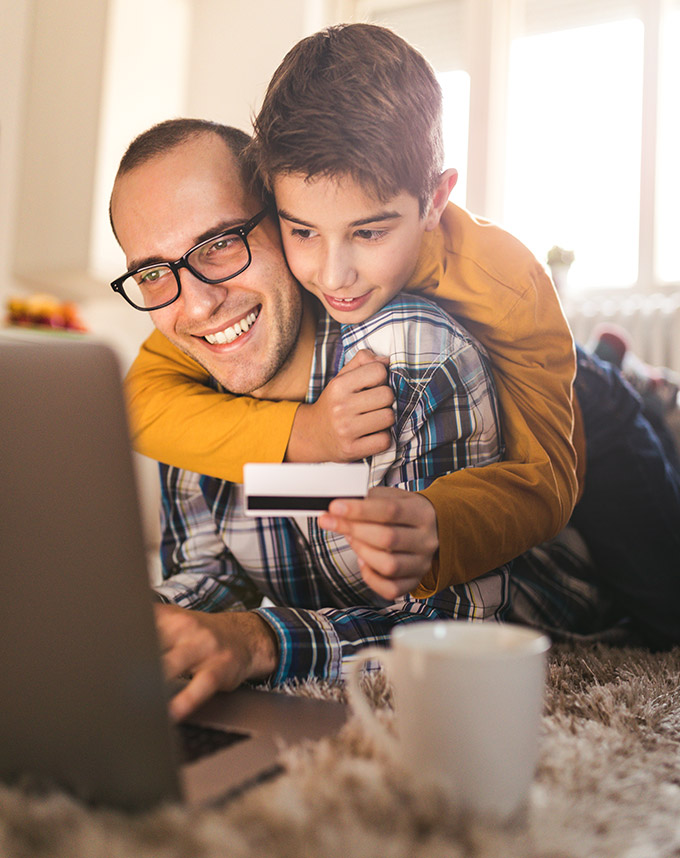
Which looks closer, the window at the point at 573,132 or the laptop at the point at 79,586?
the laptop at the point at 79,586

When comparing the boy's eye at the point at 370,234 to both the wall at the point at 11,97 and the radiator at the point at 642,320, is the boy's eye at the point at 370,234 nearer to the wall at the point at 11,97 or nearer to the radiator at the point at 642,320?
the wall at the point at 11,97

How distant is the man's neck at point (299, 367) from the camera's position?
2.76 feet

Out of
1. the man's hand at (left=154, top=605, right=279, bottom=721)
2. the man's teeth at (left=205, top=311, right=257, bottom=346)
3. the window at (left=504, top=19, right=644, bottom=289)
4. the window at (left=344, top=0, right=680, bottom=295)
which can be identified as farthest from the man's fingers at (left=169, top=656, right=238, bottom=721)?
the window at (left=504, top=19, right=644, bottom=289)

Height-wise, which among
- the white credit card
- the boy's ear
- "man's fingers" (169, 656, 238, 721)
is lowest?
"man's fingers" (169, 656, 238, 721)

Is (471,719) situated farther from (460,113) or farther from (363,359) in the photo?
(460,113)

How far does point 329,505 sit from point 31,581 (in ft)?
1.01

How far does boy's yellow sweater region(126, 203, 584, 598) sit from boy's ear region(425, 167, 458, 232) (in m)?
0.01

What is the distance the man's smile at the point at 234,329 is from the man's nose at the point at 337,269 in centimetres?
9

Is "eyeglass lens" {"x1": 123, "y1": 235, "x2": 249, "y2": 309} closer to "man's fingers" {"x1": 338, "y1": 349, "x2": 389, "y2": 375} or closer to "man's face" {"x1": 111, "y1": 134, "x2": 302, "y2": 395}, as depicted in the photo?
"man's face" {"x1": 111, "y1": 134, "x2": 302, "y2": 395}

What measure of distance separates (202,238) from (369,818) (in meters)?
0.60

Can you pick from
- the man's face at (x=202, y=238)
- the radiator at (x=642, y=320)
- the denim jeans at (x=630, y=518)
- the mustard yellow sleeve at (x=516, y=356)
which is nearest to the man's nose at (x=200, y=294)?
the man's face at (x=202, y=238)

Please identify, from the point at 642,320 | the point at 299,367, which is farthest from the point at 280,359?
the point at 642,320

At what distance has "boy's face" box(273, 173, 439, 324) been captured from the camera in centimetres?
76

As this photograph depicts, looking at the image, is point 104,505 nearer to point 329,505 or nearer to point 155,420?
point 329,505
